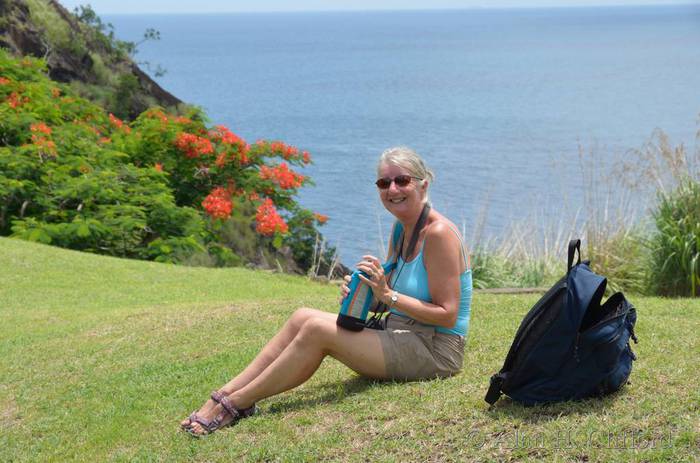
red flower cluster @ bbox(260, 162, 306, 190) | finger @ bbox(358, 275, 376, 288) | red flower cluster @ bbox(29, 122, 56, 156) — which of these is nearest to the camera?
finger @ bbox(358, 275, 376, 288)

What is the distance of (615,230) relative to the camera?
12.4 metres

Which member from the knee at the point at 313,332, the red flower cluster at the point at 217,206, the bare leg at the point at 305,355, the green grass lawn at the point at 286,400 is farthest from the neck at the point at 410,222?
the red flower cluster at the point at 217,206

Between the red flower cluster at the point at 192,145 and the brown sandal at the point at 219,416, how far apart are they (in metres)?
11.9

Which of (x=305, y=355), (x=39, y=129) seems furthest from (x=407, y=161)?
(x=39, y=129)

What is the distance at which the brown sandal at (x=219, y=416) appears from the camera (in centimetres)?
523

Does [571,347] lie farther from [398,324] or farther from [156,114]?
[156,114]

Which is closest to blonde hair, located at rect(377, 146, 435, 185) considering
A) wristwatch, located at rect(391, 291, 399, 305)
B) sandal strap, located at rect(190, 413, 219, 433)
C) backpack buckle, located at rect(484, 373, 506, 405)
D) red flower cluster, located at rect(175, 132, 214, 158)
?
wristwatch, located at rect(391, 291, 399, 305)

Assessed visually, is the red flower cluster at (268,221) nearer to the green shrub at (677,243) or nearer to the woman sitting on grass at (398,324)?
the green shrub at (677,243)

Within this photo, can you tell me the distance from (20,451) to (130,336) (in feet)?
8.02

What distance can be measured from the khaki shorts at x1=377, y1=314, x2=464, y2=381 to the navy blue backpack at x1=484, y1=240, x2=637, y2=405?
626mm

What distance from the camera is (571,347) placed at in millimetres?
4605

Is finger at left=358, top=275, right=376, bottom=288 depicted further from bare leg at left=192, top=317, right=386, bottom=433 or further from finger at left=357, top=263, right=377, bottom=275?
bare leg at left=192, top=317, right=386, bottom=433

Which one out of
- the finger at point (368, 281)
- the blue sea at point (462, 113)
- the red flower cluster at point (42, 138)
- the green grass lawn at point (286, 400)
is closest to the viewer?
the green grass lawn at point (286, 400)

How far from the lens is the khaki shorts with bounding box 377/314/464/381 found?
17.5 ft
